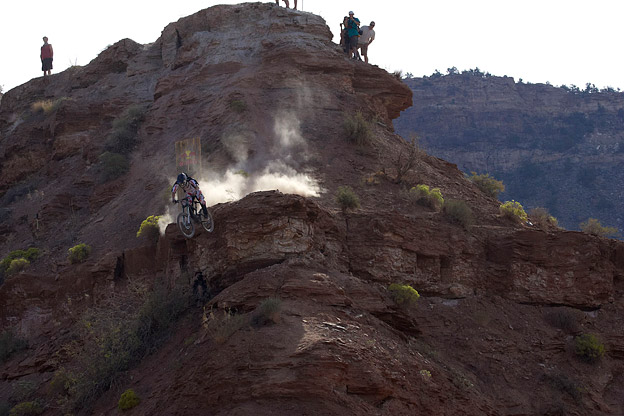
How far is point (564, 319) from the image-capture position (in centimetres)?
1966

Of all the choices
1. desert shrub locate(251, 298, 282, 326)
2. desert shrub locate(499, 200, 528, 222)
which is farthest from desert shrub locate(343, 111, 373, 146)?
desert shrub locate(251, 298, 282, 326)

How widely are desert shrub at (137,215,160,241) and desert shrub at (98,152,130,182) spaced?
255 inches

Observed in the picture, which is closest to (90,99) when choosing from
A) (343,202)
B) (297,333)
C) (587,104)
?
(343,202)

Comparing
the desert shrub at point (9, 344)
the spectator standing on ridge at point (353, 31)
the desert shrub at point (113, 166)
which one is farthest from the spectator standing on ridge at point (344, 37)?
the desert shrub at point (9, 344)

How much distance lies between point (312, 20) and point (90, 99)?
36.3 ft

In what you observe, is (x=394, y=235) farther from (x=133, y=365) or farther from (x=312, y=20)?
(x=312, y=20)

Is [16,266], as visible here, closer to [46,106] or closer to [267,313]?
[267,313]

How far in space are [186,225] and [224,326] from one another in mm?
4316

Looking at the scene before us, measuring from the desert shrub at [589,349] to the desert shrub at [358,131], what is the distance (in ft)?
33.8

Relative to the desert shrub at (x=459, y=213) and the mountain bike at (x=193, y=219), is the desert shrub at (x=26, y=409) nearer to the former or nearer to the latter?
the mountain bike at (x=193, y=219)

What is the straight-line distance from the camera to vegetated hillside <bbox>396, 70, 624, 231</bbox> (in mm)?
70625

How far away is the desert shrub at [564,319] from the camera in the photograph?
1950 centimetres

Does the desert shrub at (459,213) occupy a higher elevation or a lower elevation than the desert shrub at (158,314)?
higher

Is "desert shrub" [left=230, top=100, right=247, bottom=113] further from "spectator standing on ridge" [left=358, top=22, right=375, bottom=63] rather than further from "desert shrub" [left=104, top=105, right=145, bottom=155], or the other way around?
"spectator standing on ridge" [left=358, top=22, right=375, bottom=63]
